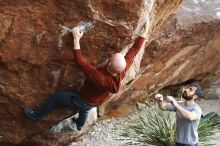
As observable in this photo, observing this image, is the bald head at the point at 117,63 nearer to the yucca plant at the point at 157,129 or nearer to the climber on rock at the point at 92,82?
the climber on rock at the point at 92,82

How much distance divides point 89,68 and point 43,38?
26.6 inches

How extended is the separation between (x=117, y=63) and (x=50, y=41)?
0.89 metres

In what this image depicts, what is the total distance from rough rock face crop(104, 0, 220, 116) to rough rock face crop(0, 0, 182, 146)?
8.10 ft

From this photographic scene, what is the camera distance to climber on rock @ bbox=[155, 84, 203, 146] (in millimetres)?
7059

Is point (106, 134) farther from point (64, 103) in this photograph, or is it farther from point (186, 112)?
point (186, 112)


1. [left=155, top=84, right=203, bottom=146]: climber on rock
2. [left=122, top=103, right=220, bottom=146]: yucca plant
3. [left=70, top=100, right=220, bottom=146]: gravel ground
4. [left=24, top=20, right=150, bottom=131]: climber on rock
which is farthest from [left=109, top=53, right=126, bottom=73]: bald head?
[left=70, top=100, right=220, bottom=146]: gravel ground

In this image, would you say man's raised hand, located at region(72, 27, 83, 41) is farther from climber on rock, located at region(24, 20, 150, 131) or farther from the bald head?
the bald head

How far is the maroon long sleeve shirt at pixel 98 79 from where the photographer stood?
6.80m

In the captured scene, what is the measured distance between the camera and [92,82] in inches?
272

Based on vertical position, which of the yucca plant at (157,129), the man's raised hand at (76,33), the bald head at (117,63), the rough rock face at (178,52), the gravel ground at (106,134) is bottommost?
the gravel ground at (106,134)

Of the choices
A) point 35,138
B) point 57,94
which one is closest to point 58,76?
point 57,94

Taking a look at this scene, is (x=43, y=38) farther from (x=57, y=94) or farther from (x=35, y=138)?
(x=35, y=138)

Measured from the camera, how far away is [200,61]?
12.0 meters

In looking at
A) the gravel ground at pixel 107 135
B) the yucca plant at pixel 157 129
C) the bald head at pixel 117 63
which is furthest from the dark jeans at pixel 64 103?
the gravel ground at pixel 107 135
